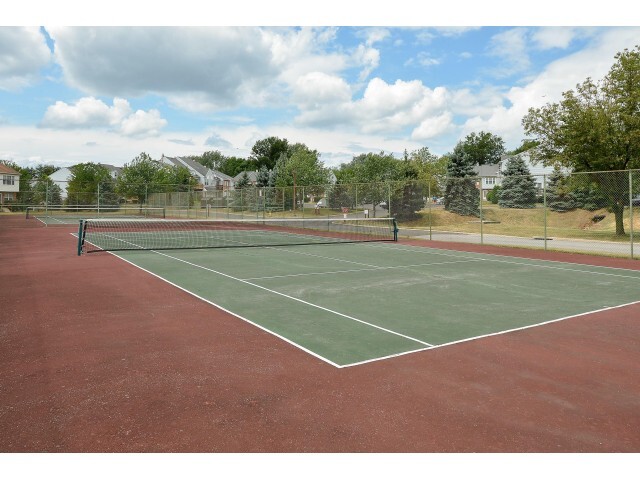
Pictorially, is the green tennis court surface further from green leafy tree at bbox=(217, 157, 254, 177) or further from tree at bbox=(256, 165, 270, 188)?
green leafy tree at bbox=(217, 157, 254, 177)

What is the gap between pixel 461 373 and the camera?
558cm

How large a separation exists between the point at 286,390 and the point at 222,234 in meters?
23.3

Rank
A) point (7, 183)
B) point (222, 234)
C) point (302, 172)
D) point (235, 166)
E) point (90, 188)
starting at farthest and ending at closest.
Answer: point (235, 166)
point (7, 183)
point (302, 172)
point (90, 188)
point (222, 234)

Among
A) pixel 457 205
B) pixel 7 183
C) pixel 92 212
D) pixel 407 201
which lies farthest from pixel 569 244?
pixel 7 183

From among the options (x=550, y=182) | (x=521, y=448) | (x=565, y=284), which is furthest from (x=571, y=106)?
(x=521, y=448)

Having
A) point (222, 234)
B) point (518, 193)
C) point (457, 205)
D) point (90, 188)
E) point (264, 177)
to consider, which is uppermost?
point (264, 177)

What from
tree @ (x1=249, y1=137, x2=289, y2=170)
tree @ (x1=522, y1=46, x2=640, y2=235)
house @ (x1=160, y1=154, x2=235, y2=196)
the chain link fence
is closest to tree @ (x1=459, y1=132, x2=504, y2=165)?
tree @ (x1=249, y1=137, x2=289, y2=170)

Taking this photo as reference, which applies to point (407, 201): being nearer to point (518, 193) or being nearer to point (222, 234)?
point (518, 193)

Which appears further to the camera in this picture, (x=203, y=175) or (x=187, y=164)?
(x=203, y=175)

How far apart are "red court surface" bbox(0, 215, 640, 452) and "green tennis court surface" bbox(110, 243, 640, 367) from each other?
523 millimetres

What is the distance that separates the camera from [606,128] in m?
25.6

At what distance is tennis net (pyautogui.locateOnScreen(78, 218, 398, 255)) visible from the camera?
20438 mm

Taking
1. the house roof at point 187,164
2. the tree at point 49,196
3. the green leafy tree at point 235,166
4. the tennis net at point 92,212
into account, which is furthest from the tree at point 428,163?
the green leafy tree at point 235,166

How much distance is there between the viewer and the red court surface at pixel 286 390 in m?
4.02
